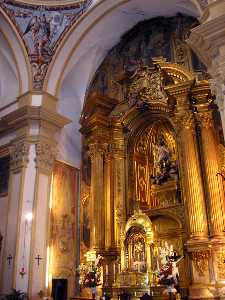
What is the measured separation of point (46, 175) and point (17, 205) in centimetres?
120

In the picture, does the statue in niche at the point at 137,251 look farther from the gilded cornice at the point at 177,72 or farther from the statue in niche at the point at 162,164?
the gilded cornice at the point at 177,72

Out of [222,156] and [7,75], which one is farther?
[7,75]

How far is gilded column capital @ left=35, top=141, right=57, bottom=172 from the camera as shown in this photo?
11156mm

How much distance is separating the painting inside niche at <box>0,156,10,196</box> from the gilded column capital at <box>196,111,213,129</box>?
5.75 m

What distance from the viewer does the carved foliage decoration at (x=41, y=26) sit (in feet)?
39.8

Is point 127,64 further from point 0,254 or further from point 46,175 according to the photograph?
point 0,254

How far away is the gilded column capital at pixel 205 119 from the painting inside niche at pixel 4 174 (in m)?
5.75

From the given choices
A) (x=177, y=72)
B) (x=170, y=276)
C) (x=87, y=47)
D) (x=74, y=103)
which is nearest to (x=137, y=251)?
(x=170, y=276)

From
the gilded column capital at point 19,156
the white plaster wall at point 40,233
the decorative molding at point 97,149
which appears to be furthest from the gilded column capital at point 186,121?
the gilded column capital at point 19,156

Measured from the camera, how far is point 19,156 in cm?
1124

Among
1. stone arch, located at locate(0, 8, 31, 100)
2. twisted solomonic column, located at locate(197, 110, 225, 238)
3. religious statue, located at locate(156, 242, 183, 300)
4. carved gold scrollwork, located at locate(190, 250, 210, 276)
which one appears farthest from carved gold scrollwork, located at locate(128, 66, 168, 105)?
religious statue, located at locate(156, 242, 183, 300)

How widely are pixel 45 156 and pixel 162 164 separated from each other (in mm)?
3355

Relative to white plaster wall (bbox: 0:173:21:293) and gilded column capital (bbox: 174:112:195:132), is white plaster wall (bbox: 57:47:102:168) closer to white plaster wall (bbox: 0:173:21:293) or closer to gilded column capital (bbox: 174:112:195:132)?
white plaster wall (bbox: 0:173:21:293)

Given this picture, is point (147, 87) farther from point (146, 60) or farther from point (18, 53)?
point (18, 53)
